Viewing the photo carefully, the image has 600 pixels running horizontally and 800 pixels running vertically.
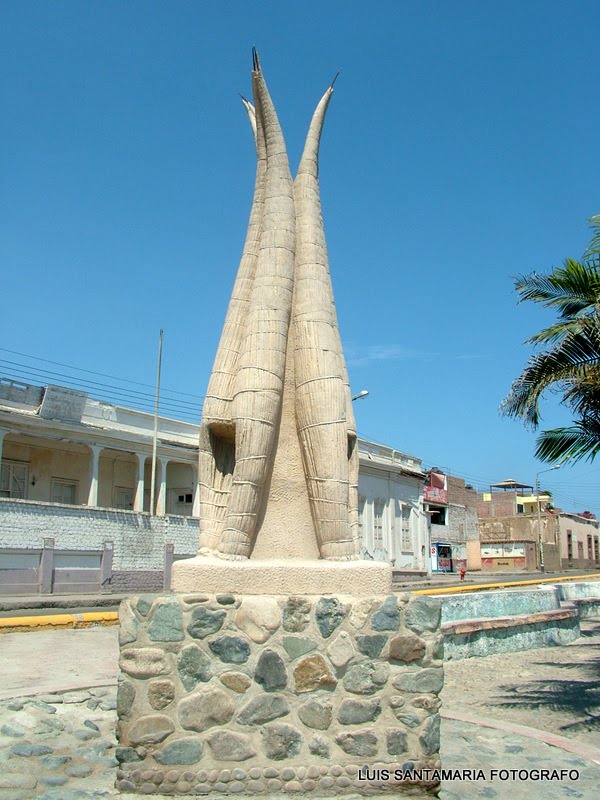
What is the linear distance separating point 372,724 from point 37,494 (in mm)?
21855

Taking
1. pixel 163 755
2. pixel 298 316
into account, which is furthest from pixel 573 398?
pixel 163 755

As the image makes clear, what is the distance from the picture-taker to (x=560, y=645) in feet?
41.3

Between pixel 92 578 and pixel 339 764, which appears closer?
pixel 339 764

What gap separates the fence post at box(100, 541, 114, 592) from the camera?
20531 mm

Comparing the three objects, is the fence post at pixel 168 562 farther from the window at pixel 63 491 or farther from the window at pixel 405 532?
the window at pixel 405 532

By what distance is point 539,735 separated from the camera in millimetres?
5402

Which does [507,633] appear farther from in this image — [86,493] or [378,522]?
[378,522]

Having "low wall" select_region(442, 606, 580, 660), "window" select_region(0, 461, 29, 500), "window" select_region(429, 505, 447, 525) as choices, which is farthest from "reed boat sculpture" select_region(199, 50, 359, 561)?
"window" select_region(429, 505, 447, 525)

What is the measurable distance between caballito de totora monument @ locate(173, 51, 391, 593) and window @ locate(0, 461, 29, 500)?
2021 cm

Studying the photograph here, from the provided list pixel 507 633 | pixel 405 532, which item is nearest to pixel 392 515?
pixel 405 532

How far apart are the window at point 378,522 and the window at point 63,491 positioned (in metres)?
12.1

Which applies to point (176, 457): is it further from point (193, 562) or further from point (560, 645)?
point (193, 562)

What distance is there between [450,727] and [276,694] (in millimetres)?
2231

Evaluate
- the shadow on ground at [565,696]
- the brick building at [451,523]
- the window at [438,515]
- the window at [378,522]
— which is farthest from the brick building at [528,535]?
the shadow on ground at [565,696]
